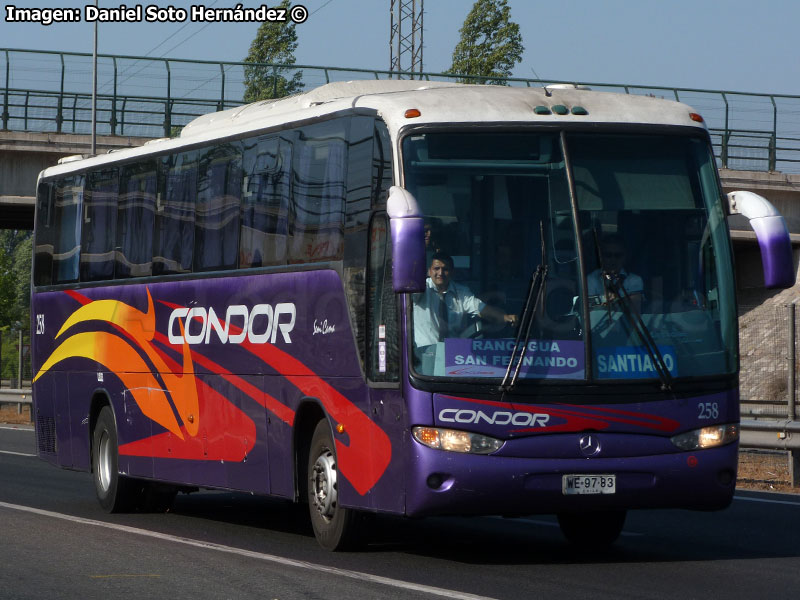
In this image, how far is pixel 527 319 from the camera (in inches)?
411

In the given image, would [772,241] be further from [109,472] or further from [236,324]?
[109,472]

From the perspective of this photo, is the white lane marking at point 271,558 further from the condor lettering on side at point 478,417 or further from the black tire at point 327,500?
the condor lettering on side at point 478,417

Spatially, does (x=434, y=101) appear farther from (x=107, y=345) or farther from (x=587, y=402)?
(x=107, y=345)

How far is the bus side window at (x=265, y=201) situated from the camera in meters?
12.6

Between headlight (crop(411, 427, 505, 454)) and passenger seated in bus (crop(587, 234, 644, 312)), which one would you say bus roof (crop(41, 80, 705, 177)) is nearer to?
passenger seated in bus (crop(587, 234, 644, 312))

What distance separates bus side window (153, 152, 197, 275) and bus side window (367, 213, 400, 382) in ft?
11.6

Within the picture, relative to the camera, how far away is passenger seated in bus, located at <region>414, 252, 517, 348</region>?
34.2 ft

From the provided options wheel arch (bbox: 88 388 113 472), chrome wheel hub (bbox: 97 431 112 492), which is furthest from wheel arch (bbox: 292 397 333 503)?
wheel arch (bbox: 88 388 113 472)

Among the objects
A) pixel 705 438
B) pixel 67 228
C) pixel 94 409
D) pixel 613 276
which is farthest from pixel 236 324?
pixel 67 228

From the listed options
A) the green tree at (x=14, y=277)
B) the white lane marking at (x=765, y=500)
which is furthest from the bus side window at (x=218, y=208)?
the green tree at (x=14, y=277)

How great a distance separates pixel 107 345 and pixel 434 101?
6.06 metres

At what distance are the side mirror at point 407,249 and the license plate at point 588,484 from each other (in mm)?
1582

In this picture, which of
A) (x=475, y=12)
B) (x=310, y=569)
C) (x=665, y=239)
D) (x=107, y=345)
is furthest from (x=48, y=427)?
(x=475, y=12)

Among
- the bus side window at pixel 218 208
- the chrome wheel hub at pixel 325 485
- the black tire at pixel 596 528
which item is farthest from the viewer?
the bus side window at pixel 218 208
